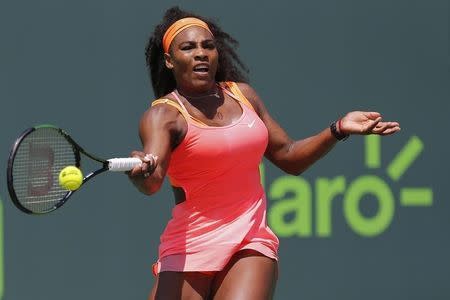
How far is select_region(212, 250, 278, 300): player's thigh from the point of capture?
15.4 ft

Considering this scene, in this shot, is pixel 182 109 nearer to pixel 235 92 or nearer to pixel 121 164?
pixel 235 92

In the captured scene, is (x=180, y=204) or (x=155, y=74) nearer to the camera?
(x=180, y=204)

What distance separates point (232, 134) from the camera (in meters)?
4.82

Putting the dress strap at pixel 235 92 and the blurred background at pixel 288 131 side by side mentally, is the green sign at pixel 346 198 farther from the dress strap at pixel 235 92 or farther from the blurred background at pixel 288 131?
the dress strap at pixel 235 92

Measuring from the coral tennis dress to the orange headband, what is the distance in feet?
1.00

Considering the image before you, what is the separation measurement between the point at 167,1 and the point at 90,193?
3.43 ft

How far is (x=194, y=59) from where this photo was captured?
4.96m

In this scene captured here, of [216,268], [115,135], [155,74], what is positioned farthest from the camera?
[115,135]

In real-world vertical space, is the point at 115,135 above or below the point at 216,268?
above

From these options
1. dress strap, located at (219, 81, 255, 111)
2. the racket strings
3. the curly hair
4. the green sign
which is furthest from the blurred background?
the racket strings

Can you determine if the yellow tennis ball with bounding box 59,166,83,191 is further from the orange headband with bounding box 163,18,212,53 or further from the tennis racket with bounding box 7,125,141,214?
the orange headband with bounding box 163,18,212,53

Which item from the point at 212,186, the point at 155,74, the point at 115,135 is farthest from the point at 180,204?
the point at 115,135

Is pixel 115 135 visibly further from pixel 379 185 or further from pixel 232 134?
pixel 232 134

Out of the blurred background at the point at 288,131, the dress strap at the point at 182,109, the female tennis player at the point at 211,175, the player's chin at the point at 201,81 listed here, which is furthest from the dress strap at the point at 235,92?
the blurred background at the point at 288,131
